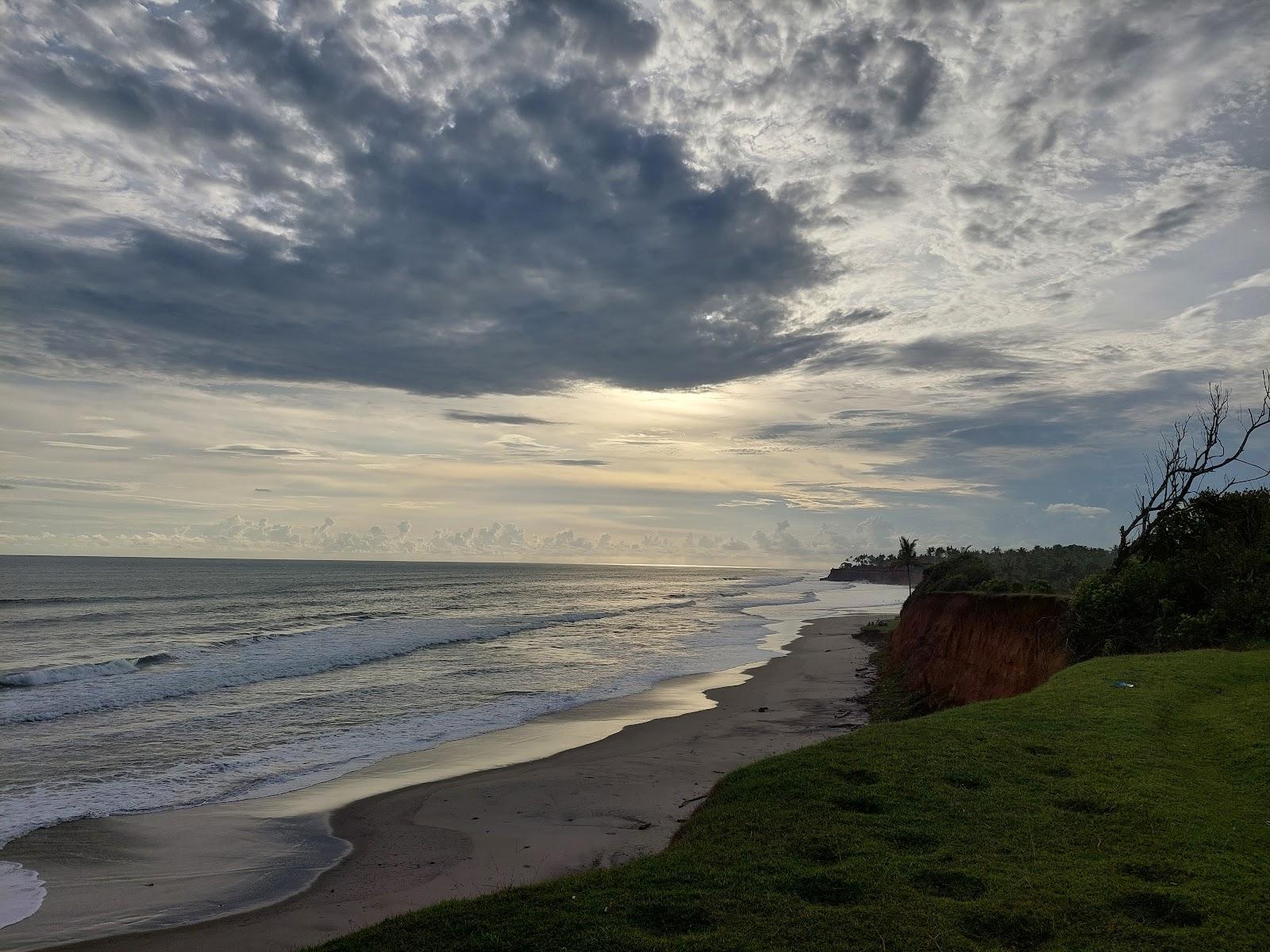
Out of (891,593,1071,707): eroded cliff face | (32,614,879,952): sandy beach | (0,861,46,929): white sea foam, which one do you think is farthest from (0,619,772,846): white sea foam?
(891,593,1071,707): eroded cliff face

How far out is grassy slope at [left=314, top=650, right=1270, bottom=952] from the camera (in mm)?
5676

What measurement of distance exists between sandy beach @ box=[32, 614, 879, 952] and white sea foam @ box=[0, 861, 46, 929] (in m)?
1.60

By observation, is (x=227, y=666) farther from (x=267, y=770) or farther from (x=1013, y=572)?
(x=1013, y=572)

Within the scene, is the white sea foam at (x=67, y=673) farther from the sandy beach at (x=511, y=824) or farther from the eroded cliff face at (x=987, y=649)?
the eroded cliff face at (x=987, y=649)

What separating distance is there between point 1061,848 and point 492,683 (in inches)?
960

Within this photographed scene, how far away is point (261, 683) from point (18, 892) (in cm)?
1917

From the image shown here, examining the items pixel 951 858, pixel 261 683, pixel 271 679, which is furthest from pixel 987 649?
pixel 271 679

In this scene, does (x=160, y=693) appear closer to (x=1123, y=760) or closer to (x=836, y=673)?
(x=836, y=673)

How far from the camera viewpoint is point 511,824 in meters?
12.8

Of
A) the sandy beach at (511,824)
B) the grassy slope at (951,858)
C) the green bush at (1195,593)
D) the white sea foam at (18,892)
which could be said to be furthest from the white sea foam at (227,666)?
the green bush at (1195,593)

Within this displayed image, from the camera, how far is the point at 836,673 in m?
31.8

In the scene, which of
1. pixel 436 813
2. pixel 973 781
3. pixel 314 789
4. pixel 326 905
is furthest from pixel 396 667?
pixel 973 781

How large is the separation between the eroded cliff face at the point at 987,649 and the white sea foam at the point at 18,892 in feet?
64.0

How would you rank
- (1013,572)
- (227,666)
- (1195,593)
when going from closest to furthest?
(1195,593)
(227,666)
(1013,572)
